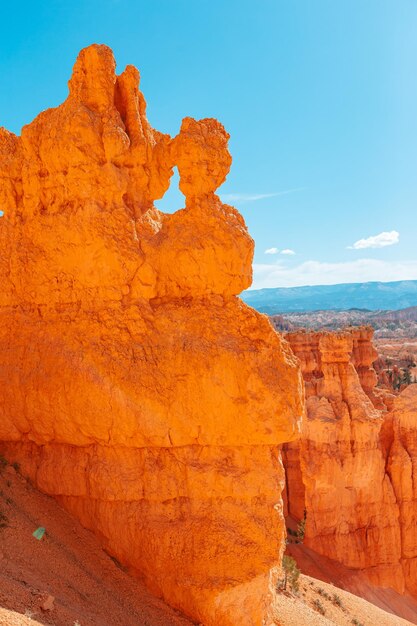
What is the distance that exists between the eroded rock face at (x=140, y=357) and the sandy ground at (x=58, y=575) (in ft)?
0.88

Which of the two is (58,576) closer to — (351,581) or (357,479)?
(357,479)

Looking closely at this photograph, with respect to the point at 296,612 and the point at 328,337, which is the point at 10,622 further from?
the point at 328,337

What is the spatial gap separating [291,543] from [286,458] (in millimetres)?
3837

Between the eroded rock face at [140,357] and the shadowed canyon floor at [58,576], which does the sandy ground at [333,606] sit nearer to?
the shadowed canyon floor at [58,576]

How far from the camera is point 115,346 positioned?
802cm

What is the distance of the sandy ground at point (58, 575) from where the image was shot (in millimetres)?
6086

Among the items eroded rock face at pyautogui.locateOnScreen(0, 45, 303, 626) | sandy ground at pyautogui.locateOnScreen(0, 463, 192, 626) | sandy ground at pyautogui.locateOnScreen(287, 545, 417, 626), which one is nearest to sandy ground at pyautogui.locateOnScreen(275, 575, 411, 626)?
sandy ground at pyautogui.locateOnScreen(287, 545, 417, 626)

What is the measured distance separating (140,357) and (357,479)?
38.4 ft

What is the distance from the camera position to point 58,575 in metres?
7.15

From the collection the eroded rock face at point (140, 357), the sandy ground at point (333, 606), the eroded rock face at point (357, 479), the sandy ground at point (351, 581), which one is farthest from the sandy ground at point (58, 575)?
the eroded rock face at point (357, 479)

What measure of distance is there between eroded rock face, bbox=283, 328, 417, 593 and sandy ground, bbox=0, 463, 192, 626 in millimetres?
10247

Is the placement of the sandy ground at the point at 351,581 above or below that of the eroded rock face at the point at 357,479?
below

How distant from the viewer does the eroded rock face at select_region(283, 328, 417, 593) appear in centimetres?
1708

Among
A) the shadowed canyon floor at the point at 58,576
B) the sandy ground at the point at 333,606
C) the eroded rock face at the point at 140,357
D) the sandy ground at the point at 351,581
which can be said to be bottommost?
the sandy ground at the point at 351,581
